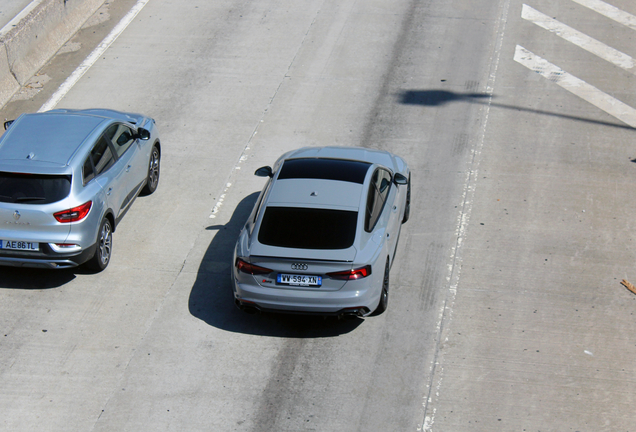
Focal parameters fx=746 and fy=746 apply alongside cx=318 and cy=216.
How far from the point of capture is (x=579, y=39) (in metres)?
16.3

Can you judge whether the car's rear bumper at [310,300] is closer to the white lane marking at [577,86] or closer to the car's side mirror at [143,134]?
the car's side mirror at [143,134]

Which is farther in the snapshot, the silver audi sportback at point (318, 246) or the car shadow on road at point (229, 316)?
the car shadow on road at point (229, 316)

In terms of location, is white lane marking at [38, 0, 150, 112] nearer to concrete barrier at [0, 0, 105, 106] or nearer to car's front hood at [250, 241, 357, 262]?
concrete barrier at [0, 0, 105, 106]

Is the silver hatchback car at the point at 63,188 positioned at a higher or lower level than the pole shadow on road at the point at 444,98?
higher

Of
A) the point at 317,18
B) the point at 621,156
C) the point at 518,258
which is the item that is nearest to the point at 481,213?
the point at 518,258

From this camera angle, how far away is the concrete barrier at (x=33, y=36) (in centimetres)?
1453

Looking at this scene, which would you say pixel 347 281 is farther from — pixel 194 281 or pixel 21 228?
pixel 21 228

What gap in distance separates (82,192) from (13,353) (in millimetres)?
2125

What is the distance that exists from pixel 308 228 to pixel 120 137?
368cm

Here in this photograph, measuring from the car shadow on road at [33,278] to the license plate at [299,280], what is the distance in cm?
319

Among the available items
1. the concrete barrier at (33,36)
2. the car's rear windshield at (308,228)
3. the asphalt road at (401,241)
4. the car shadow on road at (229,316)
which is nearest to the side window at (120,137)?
the asphalt road at (401,241)

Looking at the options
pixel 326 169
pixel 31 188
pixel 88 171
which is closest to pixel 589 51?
pixel 326 169

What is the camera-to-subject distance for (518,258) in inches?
401

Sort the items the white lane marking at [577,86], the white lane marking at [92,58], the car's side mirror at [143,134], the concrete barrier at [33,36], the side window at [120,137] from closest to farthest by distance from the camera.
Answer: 1. the side window at [120,137]
2. the car's side mirror at [143,134]
3. the white lane marking at [577,86]
4. the white lane marking at [92,58]
5. the concrete barrier at [33,36]
